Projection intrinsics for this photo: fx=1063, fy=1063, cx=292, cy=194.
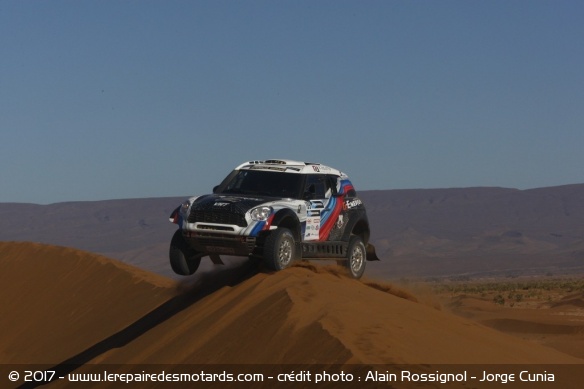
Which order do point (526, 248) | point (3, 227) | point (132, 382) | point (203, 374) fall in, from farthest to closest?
point (3, 227) → point (526, 248) → point (132, 382) → point (203, 374)

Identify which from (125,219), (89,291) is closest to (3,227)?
(125,219)

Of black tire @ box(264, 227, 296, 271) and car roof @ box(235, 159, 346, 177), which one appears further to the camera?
car roof @ box(235, 159, 346, 177)

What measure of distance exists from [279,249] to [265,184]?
1.75m

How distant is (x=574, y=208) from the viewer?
560 ft

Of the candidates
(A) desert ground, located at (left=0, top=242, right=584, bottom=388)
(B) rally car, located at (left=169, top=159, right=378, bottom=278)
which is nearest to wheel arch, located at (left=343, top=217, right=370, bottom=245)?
(B) rally car, located at (left=169, top=159, right=378, bottom=278)

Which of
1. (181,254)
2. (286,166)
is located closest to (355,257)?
(286,166)

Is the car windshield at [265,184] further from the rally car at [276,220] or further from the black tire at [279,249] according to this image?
the black tire at [279,249]

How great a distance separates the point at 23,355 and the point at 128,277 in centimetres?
290

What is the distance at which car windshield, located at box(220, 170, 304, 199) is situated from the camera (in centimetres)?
1719

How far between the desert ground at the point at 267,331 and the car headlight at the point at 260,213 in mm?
873

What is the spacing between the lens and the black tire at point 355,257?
17.9 meters

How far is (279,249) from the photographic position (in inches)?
630

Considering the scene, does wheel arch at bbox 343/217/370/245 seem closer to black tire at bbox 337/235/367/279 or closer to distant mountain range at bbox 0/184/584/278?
black tire at bbox 337/235/367/279

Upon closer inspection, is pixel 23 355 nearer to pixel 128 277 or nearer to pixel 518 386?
pixel 128 277
